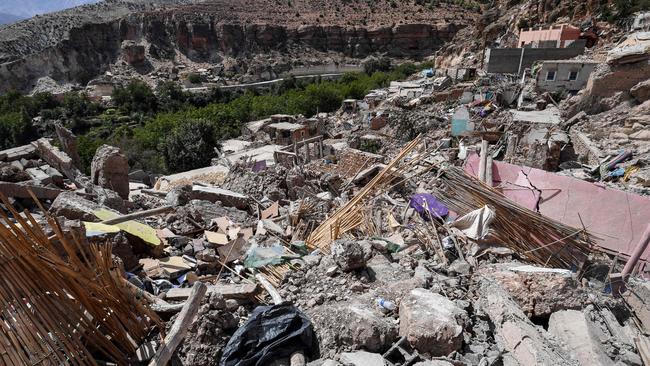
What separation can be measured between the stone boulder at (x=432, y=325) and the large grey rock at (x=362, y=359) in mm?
343

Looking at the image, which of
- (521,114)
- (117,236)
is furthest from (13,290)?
Answer: (521,114)

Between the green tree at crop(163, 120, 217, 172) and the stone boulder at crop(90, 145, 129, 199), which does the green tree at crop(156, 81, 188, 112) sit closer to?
the green tree at crop(163, 120, 217, 172)

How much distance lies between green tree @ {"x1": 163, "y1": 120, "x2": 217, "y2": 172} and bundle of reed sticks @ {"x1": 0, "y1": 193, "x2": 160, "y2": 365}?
52.7 ft

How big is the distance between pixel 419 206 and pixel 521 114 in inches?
389

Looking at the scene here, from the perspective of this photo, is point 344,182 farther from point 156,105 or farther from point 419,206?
point 156,105

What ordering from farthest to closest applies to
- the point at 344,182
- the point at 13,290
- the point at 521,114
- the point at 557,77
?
the point at 557,77
the point at 521,114
the point at 344,182
the point at 13,290

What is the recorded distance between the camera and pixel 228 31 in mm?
56281

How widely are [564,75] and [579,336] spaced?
15370mm

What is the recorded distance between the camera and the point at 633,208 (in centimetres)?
505

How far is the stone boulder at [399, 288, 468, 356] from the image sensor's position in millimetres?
2846

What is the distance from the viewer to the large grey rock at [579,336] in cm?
291

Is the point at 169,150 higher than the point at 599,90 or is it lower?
lower

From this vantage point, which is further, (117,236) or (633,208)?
(633,208)

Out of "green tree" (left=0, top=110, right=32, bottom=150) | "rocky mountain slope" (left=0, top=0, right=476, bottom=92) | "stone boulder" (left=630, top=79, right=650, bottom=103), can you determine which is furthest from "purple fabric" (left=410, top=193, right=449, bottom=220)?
"rocky mountain slope" (left=0, top=0, right=476, bottom=92)
